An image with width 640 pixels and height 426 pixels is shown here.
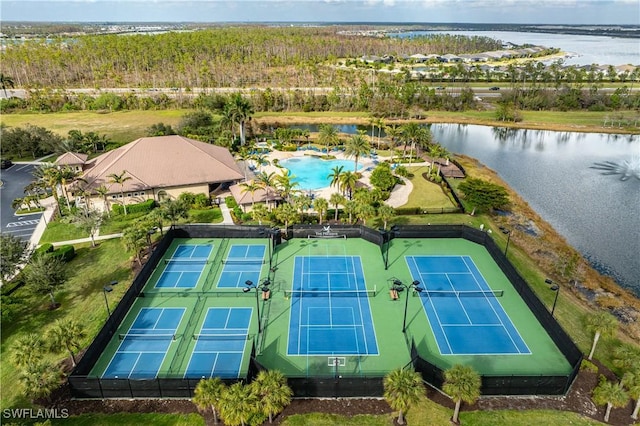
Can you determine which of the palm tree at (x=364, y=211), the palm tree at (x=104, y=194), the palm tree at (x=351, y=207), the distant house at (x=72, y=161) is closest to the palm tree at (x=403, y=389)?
the palm tree at (x=364, y=211)

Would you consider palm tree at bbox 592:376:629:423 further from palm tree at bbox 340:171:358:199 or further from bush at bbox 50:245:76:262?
bush at bbox 50:245:76:262

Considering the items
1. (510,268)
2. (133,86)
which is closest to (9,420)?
(510,268)

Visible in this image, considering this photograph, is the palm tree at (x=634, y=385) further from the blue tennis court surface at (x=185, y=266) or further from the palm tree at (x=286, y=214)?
the blue tennis court surface at (x=185, y=266)

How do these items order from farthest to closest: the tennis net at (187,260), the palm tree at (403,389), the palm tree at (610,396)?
the tennis net at (187,260)
the palm tree at (610,396)
the palm tree at (403,389)

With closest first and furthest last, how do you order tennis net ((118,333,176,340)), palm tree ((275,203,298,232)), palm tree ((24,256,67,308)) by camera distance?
1. tennis net ((118,333,176,340))
2. palm tree ((24,256,67,308))
3. palm tree ((275,203,298,232))

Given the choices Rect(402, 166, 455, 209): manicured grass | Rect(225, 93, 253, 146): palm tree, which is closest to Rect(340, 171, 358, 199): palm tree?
Rect(402, 166, 455, 209): manicured grass

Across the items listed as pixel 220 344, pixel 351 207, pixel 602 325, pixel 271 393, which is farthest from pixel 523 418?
pixel 351 207

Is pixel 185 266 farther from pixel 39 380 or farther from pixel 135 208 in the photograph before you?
pixel 39 380
